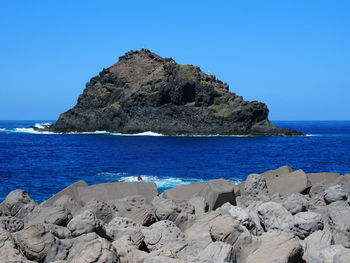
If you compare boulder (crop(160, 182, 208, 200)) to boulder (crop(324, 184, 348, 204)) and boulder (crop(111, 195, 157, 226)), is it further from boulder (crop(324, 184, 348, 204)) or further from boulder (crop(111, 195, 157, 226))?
boulder (crop(324, 184, 348, 204))

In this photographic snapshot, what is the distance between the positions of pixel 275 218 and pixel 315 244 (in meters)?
1.16

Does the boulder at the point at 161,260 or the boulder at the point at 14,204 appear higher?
the boulder at the point at 161,260

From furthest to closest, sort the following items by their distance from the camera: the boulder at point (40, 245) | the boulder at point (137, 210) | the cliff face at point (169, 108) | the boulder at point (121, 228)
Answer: the cliff face at point (169, 108) → the boulder at point (137, 210) → the boulder at point (121, 228) → the boulder at point (40, 245)

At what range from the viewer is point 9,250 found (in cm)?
548

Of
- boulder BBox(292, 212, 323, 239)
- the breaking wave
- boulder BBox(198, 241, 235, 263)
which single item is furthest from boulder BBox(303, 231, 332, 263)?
the breaking wave

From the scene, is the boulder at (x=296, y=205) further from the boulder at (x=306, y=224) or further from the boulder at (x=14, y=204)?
the boulder at (x=14, y=204)

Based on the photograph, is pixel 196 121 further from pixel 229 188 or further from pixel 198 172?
pixel 229 188

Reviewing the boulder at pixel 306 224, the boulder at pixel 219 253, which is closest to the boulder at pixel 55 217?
the boulder at pixel 219 253

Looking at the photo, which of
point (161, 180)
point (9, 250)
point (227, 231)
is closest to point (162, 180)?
point (161, 180)

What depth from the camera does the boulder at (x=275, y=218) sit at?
23.0ft

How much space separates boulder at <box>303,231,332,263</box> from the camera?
5.77 meters

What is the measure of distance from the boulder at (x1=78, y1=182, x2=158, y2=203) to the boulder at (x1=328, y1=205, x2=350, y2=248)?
4502mm

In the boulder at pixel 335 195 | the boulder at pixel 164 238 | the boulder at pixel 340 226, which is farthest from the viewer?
the boulder at pixel 335 195

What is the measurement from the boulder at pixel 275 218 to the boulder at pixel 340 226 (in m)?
0.58
